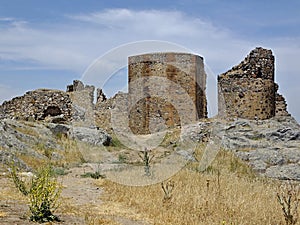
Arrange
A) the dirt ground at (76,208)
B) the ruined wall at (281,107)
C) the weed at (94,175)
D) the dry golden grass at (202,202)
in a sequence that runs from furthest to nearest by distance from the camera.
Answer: the ruined wall at (281,107)
the weed at (94,175)
the dry golden grass at (202,202)
the dirt ground at (76,208)

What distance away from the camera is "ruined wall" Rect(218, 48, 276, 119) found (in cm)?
1959

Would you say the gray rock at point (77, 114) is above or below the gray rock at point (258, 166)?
above

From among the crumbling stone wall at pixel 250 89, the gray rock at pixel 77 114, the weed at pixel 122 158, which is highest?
the crumbling stone wall at pixel 250 89

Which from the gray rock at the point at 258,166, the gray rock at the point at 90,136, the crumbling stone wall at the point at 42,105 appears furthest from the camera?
the crumbling stone wall at the point at 42,105

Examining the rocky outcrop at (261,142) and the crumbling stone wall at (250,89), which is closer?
the rocky outcrop at (261,142)

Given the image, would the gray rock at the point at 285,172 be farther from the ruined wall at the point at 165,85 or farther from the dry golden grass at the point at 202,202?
the ruined wall at the point at 165,85

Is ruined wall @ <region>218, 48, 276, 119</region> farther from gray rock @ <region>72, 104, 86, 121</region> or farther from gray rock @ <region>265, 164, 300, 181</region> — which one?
gray rock @ <region>265, 164, 300, 181</region>

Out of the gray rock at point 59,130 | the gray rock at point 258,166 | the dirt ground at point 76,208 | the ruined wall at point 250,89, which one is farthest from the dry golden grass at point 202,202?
the ruined wall at point 250,89

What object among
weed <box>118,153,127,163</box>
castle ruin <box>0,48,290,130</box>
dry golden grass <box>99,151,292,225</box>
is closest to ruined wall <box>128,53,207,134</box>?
castle ruin <box>0,48,290,130</box>

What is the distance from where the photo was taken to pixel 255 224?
17.7ft

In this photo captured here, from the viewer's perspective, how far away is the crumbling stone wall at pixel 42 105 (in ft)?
66.6

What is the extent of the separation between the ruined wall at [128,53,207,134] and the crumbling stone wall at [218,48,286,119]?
4.15 ft

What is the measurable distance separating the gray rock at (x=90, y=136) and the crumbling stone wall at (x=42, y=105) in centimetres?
439

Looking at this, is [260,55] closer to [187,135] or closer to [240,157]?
[187,135]
